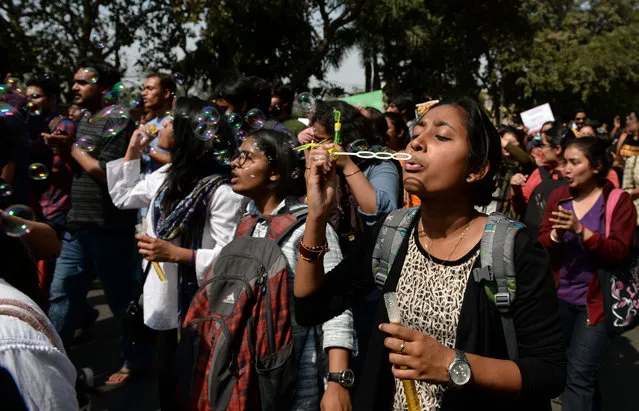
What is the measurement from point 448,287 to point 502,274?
180 mm

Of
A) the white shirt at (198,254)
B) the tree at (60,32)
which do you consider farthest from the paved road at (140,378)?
the tree at (60,32)

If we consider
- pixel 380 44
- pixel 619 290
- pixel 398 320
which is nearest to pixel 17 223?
pixel 398 320

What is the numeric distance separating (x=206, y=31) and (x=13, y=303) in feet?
50.7

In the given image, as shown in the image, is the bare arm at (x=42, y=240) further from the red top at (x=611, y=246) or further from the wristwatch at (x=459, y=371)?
the red top at (x=611, y=246)

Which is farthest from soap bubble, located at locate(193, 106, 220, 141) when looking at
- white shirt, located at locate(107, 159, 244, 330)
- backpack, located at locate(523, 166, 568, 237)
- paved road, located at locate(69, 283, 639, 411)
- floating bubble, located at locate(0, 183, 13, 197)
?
backpack, located at locate(523, 166, 568, 237)

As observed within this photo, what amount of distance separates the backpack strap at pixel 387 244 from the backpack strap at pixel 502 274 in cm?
31

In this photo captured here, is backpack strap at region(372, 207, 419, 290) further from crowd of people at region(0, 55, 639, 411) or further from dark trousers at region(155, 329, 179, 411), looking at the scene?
dark trousers at region(155, 329, 179, 411)

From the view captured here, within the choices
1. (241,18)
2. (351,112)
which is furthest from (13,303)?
(241,18)

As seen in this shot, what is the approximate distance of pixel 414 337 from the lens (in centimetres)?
161

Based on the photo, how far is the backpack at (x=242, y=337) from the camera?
7.91 ft

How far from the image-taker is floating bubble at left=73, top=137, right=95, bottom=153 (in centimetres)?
448

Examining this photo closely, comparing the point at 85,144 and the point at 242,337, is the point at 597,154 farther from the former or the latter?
the point at 85,144

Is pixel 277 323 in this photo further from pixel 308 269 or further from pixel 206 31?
pixel 206 31

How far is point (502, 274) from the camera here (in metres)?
1.83
